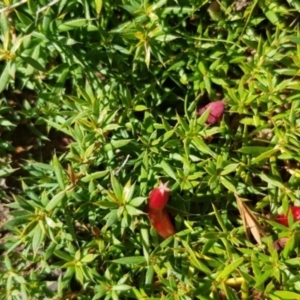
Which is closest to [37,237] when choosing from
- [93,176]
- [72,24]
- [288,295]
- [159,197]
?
[93,176]

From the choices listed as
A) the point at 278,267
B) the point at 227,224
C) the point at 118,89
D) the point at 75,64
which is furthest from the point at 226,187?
the point at 75,64

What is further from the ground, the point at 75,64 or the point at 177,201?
the point at 75,64

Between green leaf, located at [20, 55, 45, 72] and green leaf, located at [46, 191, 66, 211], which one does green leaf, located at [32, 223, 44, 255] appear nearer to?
green leaf, located at [46, 191, 66, 211]

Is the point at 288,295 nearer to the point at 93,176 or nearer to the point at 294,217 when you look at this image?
the point at 294,217

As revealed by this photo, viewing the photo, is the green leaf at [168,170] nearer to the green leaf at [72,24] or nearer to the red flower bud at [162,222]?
the red flower bud at [162,222]

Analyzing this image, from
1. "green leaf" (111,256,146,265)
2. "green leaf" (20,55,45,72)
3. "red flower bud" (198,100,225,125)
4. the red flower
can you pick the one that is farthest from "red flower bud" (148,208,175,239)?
"green leaf" (20,55,45,72)

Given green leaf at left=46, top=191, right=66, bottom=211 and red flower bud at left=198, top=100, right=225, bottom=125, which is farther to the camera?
red flower bud at left=198, top=100, right=225, bottom=125

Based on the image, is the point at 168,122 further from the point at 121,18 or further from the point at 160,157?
the point at 121,18
